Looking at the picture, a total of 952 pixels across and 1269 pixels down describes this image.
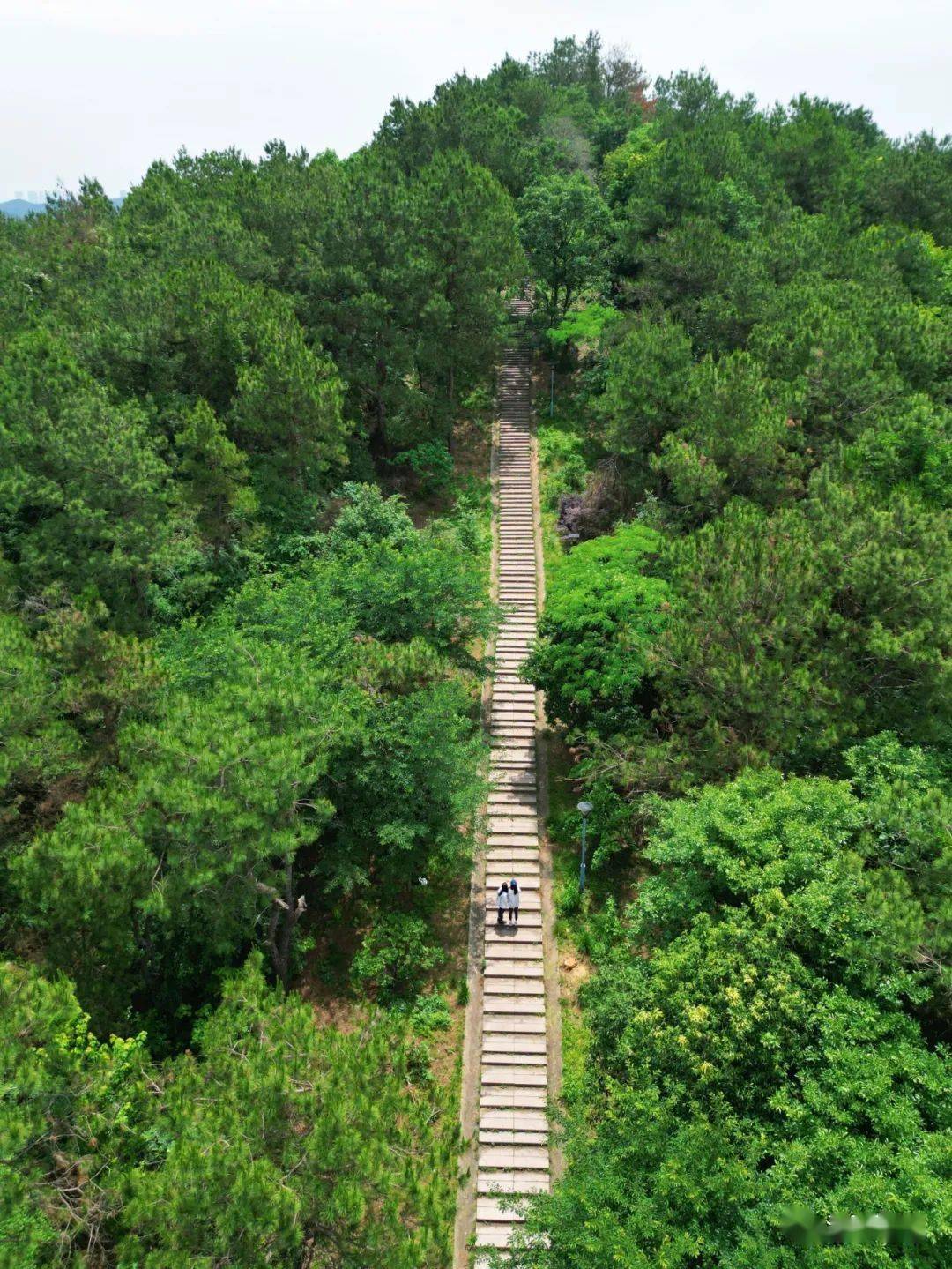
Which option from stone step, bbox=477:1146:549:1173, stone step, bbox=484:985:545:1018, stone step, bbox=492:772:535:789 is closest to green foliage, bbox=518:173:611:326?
stone step, bbox=492:772:535:789

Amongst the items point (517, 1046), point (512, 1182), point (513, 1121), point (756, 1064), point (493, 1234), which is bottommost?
point (493, 1234)

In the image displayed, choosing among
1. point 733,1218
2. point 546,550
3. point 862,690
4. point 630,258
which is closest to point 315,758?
point 733,1218

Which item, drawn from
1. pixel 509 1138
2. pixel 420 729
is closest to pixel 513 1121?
pixel 509 1138

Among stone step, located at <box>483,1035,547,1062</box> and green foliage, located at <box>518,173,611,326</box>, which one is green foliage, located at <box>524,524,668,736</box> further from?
green foliage, located at <box>518,173,611,326</box>

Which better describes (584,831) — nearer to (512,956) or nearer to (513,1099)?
(512,956)

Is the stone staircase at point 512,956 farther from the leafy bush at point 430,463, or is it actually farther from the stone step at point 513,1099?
the leafy bush at point 430,463

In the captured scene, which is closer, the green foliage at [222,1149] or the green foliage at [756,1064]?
the green foliage at [222,1149]

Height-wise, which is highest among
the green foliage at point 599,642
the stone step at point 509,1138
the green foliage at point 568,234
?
the green foliage at point 568,234

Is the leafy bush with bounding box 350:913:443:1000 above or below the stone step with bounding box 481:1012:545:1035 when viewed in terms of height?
above

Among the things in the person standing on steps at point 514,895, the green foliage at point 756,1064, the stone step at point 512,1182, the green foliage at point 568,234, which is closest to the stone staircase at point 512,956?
the stone step at point 512,1182
